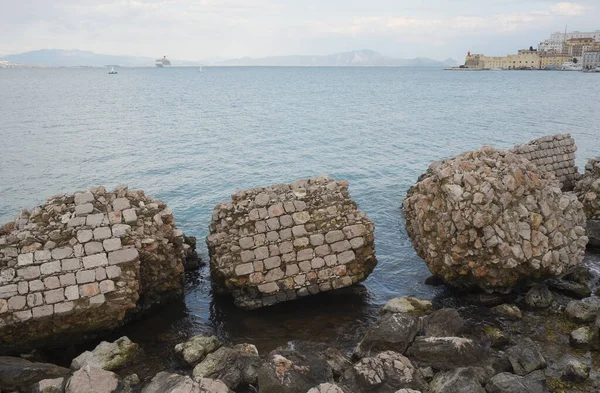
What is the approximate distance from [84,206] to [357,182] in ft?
66.1

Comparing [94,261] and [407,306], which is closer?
[94,261]

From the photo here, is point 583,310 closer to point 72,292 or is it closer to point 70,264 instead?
point 72,292

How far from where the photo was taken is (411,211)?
53.0 ft

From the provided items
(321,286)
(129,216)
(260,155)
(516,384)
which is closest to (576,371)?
(516,384)

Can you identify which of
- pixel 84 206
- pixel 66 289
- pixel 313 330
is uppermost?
pixel 84 206

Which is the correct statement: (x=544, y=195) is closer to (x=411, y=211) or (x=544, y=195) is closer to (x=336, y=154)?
(x=411, y=211)

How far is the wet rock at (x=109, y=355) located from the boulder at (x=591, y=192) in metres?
17.9

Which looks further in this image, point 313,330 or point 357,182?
point 357,182

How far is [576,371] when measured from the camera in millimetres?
10586

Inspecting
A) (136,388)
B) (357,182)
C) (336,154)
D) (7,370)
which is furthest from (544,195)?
(336,154)

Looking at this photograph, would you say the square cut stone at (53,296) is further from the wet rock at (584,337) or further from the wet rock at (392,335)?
the wet rock at (584,337)

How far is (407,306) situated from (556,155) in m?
14.9

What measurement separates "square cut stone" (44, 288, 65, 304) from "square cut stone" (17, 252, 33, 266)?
→ 2.91ft

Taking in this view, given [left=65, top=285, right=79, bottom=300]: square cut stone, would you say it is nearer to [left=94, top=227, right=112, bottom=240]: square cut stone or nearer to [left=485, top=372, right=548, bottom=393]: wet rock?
[left=94, top=227, right=112, bottom=240]: square cut stone
